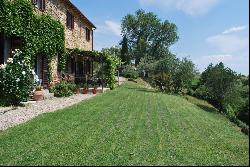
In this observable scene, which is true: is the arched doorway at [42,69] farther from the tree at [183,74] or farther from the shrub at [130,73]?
the shrub at [130,73]

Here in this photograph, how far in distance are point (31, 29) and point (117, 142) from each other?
12.9 metres

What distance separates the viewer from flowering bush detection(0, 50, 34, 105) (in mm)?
15609

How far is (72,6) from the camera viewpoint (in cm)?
2772

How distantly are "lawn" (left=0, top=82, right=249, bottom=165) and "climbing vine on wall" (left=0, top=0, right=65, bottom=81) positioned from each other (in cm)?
661

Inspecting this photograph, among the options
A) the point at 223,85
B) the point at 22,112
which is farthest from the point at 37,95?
the point at 223,85

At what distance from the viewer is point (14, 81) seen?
15.7 metres

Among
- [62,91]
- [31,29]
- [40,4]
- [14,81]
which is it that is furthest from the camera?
[40,4]

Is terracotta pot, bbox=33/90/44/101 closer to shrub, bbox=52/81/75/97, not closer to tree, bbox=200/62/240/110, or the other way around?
shrub, bbox=52/81/75/97

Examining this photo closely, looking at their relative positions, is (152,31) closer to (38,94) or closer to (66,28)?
(66,28)

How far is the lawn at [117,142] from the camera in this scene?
7484 mm

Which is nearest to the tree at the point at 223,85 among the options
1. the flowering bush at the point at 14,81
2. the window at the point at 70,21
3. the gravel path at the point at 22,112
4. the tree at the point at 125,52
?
the window at the point at 70,21

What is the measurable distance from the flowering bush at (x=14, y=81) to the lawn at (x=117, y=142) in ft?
9.43

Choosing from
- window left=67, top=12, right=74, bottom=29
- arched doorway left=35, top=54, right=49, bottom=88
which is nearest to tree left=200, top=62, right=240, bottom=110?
window left=67, top=12, right=74, bottom=29

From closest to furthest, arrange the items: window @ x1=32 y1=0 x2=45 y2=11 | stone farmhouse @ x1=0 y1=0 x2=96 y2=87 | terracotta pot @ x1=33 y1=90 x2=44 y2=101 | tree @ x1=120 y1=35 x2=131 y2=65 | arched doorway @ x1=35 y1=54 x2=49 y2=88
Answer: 1. terracotta pot @ x1=33 y1=90 x2=44 y2=101
2. stone farmhouse @ x1=0 y1=0 x2=96 y2=87
3. window @ x1=32 y1=0 x2=45 y2=11
4. arched doorway @ x1=35 y1=54 x2=49 y2=88
5. tree @ x1=120 y1=35 x2=131 y2=65
